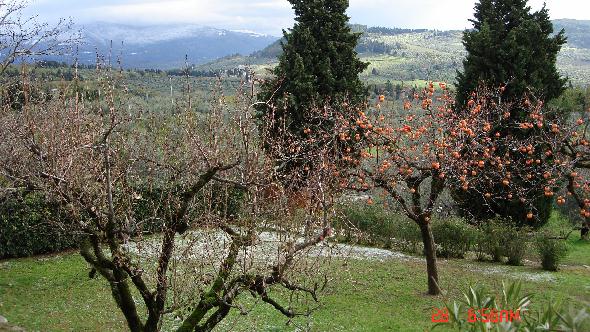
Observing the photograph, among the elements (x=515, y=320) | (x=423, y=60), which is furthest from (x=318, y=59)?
(x=423, y=60)

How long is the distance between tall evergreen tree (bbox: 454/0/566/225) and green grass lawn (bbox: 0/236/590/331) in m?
6.90

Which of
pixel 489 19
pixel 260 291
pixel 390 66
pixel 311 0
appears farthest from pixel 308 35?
pixel 390 66

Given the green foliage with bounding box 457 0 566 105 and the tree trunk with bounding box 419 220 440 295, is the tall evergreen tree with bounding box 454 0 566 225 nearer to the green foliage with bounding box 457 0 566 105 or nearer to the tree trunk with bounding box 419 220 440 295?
the green foliage with bounding box 457 0 566 105

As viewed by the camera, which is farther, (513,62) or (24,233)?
(513,62)

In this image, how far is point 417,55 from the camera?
371 feet

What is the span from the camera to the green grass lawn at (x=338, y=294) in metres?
13.5

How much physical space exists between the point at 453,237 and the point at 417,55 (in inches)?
3767

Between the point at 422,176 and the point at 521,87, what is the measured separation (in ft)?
49.7

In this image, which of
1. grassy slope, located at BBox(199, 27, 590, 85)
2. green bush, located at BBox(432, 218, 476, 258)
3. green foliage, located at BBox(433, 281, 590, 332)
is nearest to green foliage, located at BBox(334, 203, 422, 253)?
green bush, located at BBox(432, 218, 476, 258)

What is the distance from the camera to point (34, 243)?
21.0 metres

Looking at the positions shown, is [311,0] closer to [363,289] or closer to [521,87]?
[521,87]

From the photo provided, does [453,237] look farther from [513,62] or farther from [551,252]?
[513,62]
